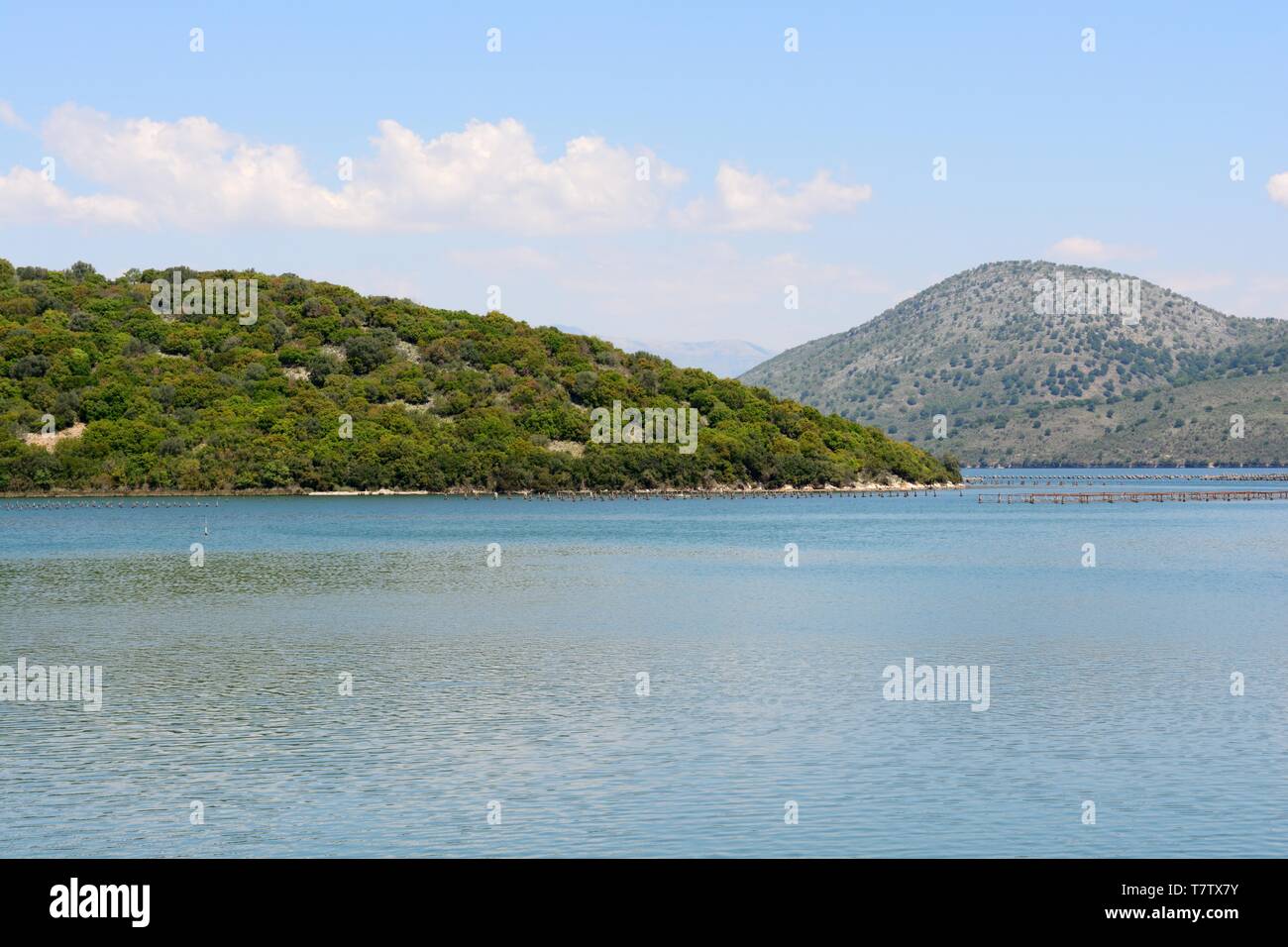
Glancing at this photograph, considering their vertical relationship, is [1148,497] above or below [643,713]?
above

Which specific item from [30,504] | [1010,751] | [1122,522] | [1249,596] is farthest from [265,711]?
[30,504]

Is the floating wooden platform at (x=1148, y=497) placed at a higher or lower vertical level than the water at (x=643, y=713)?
higher

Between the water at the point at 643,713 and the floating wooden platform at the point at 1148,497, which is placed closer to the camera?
the water at the point at 643,713

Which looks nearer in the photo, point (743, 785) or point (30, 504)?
point (743, 785)

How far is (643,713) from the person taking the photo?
113 ft

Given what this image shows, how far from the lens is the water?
78.6 ft

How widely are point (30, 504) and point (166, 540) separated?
2750 inches

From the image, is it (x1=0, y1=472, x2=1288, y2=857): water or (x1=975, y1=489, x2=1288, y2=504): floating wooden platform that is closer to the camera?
(x1=0, y1=472, x2=1288, y2=857): water

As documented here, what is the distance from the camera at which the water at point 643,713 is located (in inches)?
944

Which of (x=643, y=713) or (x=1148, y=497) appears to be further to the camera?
(x=1148, y=497)

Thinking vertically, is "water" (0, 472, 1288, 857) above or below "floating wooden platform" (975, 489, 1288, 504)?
below

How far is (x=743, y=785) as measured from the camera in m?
26.8
